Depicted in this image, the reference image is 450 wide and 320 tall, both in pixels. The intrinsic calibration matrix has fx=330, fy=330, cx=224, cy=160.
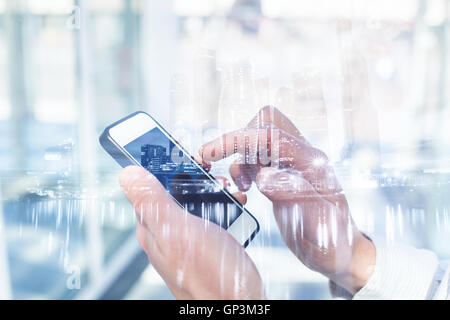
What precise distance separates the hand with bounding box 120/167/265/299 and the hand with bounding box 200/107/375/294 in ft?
0.33

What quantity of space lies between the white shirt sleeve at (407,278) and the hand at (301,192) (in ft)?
0.06

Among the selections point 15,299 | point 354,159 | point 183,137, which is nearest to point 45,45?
point 183,137

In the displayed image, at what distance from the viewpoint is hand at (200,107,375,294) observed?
0.57 m

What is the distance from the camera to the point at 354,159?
0.63m

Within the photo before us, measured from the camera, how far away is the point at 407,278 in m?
0.54

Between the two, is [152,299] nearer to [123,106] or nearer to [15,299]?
[15,299]

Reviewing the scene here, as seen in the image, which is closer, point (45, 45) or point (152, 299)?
point (152, 299)

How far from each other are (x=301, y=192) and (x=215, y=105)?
0.26 metres

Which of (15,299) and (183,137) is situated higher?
(183,137)

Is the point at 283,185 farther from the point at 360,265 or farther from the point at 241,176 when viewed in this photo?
the point at 360,265

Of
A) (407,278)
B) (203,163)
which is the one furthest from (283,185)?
(407,278)

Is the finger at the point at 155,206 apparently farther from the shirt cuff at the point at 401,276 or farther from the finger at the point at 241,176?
the shirt cuff at the point at 401,276

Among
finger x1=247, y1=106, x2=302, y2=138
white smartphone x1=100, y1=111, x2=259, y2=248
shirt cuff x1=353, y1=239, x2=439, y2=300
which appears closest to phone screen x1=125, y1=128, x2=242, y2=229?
white smartphone x1=100, y1=111, x2=259, y2=248

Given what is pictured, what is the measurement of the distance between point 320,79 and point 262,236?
0.34 m
